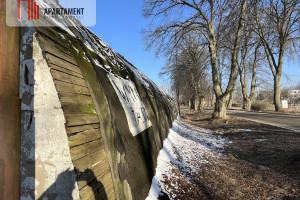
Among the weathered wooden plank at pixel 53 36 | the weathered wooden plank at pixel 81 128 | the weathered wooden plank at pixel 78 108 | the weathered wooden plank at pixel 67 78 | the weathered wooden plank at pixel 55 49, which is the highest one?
the weathered wooden plank at pixel 53 36

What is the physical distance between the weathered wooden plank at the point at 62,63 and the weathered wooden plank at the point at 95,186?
3.87 ft

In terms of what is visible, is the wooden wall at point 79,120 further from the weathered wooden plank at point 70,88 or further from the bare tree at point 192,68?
the bare tree at point 192,68

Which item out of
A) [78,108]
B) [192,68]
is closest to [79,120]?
[78,108]

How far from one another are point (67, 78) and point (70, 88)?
0.11m

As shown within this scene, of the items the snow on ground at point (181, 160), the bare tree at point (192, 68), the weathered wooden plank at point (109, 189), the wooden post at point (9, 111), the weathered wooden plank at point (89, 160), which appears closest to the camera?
the wooden post at point (9, 111)

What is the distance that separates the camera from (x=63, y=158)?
141 cm

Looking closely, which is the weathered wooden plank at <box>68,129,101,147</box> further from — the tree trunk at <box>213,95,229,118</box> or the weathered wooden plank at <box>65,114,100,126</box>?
the tree trunk at <box>213,95,229,118</box>

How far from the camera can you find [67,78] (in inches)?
65.2

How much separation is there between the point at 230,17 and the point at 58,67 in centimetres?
526

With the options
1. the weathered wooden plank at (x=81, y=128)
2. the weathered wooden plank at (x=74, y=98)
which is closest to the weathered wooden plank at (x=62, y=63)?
the weathered wooden plank at (x=74, y=98)

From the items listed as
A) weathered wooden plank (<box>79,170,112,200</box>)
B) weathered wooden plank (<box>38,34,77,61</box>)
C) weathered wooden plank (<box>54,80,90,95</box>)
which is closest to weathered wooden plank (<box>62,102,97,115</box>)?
weathered wooden plank (<box>54,80,90,95</box>)

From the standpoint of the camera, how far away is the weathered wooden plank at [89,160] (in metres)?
1.46

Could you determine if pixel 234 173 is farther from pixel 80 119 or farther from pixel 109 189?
pixel 80 119

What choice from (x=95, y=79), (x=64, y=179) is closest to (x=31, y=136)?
(x=64, y=179)
